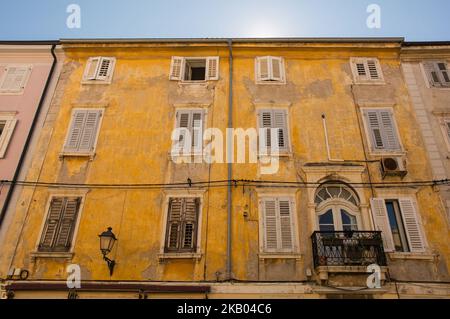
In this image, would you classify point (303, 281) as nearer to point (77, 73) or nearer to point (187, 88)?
point (187, 88)

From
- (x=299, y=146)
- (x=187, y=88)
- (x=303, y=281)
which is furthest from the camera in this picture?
(x=187, y=88)

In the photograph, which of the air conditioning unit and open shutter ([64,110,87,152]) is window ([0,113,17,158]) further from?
the air conditioning unit

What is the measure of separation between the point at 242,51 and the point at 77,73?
22.3ft

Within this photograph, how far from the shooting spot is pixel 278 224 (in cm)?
1112

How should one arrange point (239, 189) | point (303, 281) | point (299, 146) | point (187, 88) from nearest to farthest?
point (303, 281) → point (239, 189) → point (299, 146) → point (187, 88)

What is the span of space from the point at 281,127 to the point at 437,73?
694cm

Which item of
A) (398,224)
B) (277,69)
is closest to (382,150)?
(398,224)

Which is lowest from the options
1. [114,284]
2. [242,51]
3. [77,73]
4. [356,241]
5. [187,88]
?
[114,284]

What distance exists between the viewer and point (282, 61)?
48.6 feet

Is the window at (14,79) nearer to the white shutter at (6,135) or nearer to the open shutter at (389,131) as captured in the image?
the white shutter at (6,135)

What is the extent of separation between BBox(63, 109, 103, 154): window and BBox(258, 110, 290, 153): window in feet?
19.3

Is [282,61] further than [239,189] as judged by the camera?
Yes
